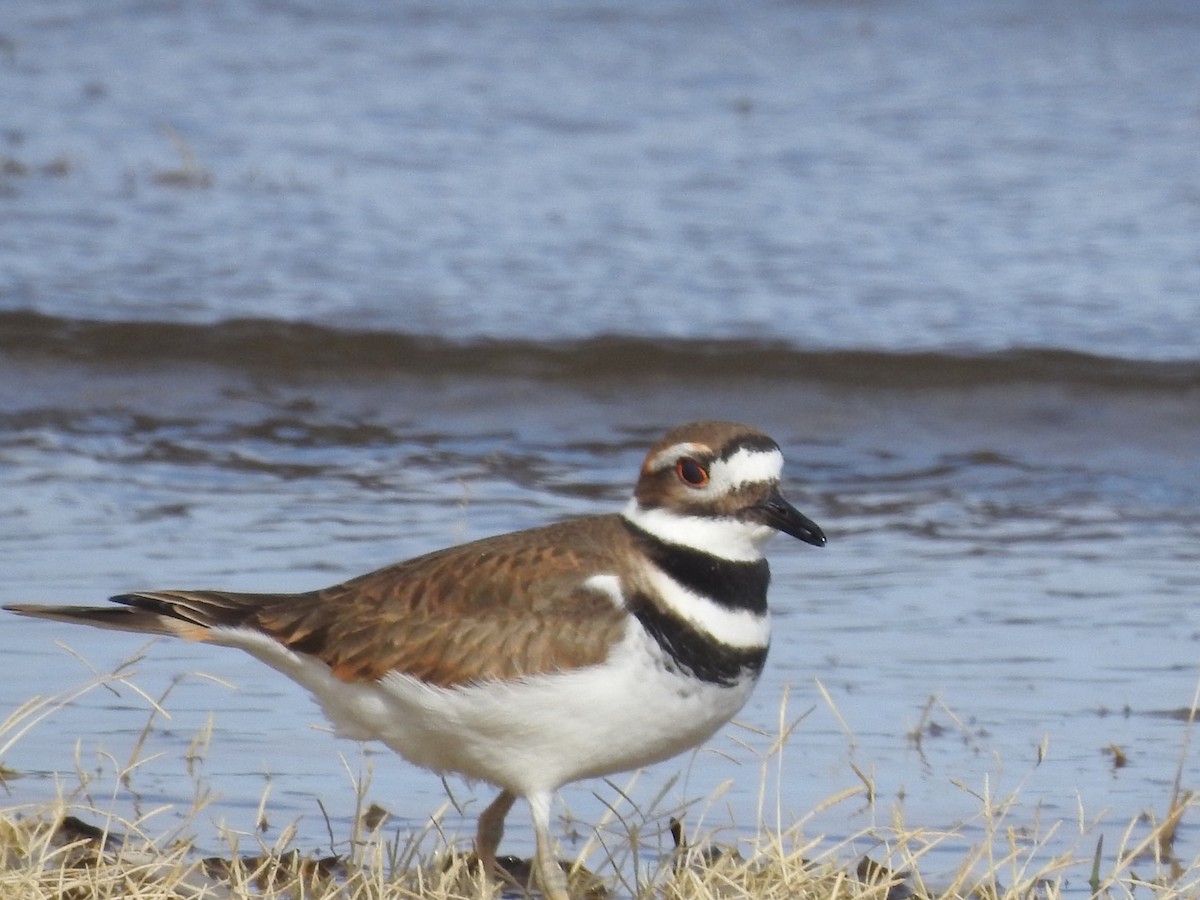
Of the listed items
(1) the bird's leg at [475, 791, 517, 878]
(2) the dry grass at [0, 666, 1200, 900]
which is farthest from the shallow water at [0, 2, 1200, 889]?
(1) the bird's leg at [475, 791, 517, 878]

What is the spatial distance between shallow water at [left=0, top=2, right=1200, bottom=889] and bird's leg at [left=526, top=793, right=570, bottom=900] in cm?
74

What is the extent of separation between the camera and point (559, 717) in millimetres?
4125

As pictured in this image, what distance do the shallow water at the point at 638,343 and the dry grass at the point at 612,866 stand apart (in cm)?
24

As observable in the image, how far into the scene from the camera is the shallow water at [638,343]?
5.62 metres

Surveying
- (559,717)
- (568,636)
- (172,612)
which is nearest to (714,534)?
(568,636)

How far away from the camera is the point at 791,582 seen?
681 centimetres

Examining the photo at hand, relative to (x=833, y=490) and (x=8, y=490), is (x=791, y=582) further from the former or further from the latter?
(x=8, y=490)

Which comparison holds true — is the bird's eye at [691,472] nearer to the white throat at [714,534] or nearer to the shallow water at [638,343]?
the white throat at [714,534]

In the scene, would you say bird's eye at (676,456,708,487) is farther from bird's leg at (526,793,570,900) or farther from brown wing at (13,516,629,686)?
bird's leg at (526,793,570,900)

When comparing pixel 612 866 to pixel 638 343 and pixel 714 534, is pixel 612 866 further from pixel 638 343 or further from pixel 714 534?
pixel 638 343

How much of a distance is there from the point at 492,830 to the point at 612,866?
27 centimetres

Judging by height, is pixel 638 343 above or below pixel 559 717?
below

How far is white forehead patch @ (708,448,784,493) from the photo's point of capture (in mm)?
4270

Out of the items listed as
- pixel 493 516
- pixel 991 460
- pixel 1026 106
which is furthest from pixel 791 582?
pixel 1026 106
